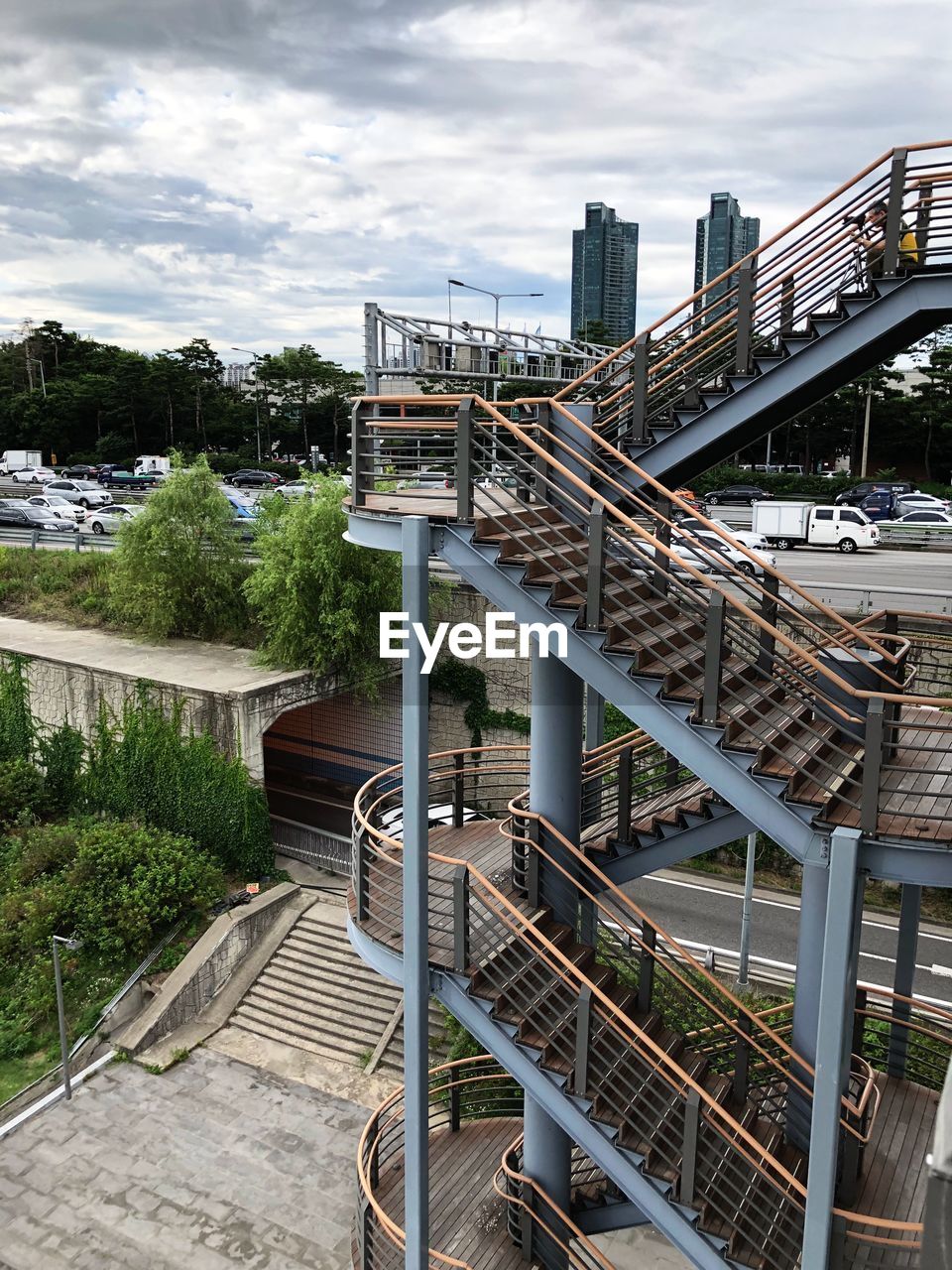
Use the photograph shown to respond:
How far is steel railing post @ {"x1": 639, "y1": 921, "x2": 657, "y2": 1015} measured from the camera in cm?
795

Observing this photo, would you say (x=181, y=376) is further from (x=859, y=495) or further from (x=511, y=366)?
(x=511, y=366)

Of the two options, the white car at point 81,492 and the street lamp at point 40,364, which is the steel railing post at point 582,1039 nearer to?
the white car at point 81,492

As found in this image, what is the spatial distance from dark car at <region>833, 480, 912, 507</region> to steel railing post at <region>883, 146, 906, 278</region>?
4136cm

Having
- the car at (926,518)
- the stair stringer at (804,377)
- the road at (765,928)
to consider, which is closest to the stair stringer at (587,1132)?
the stair stringer at (804,377)

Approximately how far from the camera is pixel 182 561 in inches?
975

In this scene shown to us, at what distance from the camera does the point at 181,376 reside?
72.0 metres

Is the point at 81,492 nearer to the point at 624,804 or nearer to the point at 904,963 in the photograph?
the point at 624,804

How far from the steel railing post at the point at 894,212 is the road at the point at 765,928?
10.8 m

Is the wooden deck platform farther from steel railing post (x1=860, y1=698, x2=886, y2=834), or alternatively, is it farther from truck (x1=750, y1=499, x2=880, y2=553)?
truck (x1=750, y1=499, x2=880, y2=553)

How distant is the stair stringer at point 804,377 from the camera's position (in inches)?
278

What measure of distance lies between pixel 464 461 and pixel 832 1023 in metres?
4.17

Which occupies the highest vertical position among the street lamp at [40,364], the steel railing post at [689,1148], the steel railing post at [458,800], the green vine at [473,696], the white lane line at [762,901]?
the street lamp at [40,364]

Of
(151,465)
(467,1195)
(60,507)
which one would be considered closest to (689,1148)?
(467,1195)

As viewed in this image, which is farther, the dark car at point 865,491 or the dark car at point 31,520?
the dark car at point 865,491
